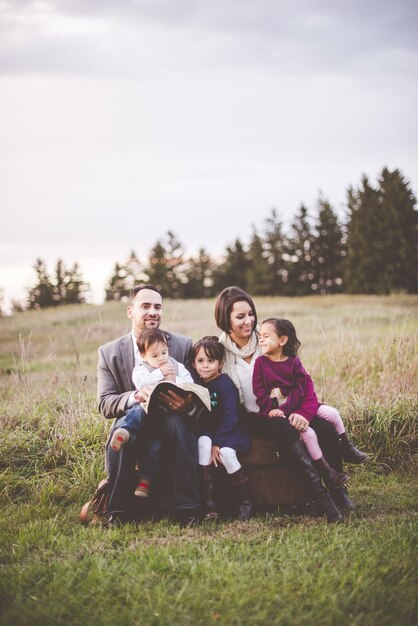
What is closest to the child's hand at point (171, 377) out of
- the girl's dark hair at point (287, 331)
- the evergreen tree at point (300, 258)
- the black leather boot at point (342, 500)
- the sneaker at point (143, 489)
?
the sneaker at point (143, 489)

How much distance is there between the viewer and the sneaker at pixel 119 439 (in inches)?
129

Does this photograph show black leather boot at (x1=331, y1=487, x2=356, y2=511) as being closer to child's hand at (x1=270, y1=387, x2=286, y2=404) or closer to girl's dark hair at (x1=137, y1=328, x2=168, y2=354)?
child's hand at (x1=270, y1=387, x2=286, y2=404)

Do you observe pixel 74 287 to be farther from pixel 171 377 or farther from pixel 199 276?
pixel 171 377

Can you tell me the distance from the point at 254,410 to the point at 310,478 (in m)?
0.73

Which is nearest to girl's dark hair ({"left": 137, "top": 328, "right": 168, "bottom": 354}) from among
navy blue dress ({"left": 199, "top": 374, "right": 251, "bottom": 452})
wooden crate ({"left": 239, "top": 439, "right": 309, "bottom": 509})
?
navy blue dress ({"left": 199, "top": 374, "right": 251, "bottom": 452})

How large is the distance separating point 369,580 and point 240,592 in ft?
2.27

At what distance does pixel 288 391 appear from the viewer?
12.4ft

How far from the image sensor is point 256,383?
381 cm

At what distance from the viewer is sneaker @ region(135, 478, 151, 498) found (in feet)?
11.4

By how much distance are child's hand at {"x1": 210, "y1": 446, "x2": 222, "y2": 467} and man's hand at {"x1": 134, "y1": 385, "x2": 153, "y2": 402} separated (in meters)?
0.66

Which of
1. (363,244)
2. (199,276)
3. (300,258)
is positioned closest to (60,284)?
(199,276)

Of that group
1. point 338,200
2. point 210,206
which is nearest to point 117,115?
point 210,206

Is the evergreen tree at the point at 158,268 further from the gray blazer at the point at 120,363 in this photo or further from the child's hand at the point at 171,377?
the child's hand at the point at 171,377

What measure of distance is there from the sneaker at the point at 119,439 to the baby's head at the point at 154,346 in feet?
2.19
